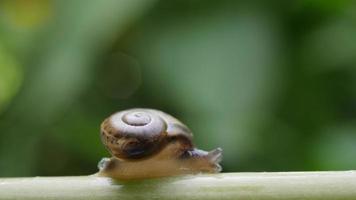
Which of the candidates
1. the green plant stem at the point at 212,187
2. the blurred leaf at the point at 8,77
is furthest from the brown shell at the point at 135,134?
the blurred leaf at the point at 8,77

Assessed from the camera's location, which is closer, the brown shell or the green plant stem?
the green plant stem

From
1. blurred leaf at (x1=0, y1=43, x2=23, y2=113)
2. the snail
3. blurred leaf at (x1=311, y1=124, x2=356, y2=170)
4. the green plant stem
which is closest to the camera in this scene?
the green plant stem

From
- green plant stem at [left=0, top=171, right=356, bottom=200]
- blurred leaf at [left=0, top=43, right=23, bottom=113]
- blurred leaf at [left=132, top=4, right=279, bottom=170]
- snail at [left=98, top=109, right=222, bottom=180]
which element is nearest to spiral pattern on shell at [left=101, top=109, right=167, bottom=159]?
snail at [left=98, top=109, right=222, bottom=180]

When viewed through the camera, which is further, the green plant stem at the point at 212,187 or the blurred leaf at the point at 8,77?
the blurred leaf at the point at 8,77

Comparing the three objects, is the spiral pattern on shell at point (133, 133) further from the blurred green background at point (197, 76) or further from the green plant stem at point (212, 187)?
the blurred green background at point (197, 76)

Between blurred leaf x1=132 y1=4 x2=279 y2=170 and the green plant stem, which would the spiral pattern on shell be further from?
blurred leaf x1=132 y1=4 x2=279 y2=170

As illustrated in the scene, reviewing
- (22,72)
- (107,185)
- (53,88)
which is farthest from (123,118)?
(22,72)

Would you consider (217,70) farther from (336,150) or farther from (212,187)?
(212,187)

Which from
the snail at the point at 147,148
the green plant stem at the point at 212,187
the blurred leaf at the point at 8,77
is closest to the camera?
the green plant stem at the point at 212,187
